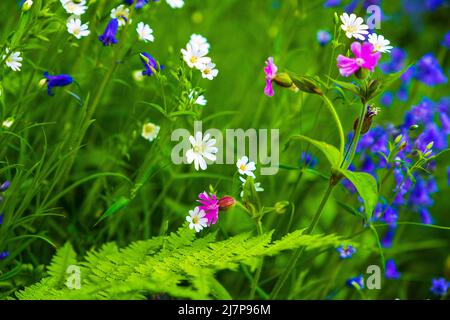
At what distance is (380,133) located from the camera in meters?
2.05

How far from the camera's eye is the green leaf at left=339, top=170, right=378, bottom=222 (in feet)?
3.95

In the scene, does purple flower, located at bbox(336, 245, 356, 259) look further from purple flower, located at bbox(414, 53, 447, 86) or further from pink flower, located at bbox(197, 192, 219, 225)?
purple flower, located at bbox(414, 53, 447, 86)

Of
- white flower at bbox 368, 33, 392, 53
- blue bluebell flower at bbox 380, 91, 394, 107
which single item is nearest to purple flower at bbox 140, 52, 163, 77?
white flower at bbox 368, 33, 392, 53

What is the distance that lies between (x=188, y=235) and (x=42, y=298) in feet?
1.19

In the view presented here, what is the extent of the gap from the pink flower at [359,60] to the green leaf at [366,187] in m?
0.22

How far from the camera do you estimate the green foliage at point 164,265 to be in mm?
1191

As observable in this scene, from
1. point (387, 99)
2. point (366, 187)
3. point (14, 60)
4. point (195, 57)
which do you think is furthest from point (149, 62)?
point (387, 99)

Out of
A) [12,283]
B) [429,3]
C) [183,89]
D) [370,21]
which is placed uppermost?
[429,3]

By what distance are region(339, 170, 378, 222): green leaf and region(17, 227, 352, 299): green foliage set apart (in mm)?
102

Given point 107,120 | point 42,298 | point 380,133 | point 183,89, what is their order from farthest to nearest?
point 107,120 → point 380,133 → point 183,89 → point 42,298

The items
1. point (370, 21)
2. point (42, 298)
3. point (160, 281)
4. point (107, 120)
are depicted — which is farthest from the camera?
point (107, 120)
